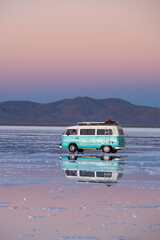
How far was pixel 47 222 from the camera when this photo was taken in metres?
11.2

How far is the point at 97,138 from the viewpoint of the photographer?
38.8m

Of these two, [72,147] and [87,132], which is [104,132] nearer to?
[87,132]

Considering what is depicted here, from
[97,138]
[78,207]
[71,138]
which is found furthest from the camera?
[71,138]

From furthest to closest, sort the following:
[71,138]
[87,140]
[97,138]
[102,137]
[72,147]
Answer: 1. [72,147]
2. [71,138]
3. [87,140]
4. [97,138]
5. [102,137]

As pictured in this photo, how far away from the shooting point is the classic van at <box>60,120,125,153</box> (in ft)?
126

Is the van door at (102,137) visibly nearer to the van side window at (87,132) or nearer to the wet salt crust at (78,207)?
the van side window at (87,132)

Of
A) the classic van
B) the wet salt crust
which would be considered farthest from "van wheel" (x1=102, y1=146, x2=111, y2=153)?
the wet salt crust

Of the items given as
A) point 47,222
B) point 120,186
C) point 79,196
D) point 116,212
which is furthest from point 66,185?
point 47,222

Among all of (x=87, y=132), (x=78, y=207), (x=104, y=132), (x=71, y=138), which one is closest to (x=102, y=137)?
(x=104, y=132)

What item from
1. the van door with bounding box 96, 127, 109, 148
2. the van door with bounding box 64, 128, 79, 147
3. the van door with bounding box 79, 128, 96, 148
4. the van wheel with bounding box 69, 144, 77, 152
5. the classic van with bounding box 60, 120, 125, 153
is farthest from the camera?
the van wheel with bounding box 69, 144, 77, 152

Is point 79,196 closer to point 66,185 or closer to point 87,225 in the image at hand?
point 66,185

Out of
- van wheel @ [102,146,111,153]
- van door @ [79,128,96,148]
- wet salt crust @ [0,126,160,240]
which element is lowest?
wet salt crust @ [0,126,160,240]

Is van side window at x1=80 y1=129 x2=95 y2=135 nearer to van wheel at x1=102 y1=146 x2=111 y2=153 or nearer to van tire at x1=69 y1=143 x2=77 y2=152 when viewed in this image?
van tire at x1=69 y1=143 x2=77 y2=152

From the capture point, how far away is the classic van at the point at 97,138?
3841 centimetres
